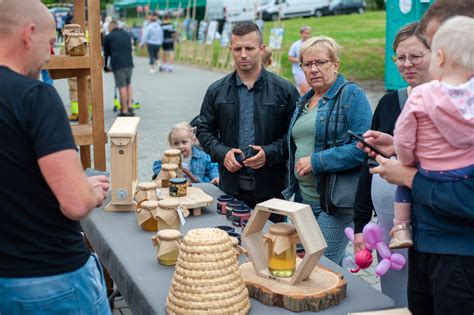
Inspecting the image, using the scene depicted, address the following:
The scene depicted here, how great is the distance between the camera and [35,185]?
2.03 meters

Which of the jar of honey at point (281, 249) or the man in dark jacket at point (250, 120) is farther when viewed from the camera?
the man in dark jacket at point (250, 120)

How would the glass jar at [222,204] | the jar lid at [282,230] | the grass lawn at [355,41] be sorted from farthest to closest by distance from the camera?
1. the grass lawn at [355,41]
2. the glass jar at [222,204]
3. the jar lid at [282,230]

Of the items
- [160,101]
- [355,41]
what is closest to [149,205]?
[160,101]

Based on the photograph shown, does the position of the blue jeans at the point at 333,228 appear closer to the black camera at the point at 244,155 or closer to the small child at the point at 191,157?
the black camera at the point at 244,155

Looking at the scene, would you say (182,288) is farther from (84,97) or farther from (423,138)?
(84,97)

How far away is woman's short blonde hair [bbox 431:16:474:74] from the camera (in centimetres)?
201

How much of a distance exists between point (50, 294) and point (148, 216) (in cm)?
122

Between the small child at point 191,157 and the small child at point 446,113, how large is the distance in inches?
106

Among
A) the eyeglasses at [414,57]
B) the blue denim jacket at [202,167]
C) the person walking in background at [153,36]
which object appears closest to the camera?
the eyeglasses at [414,57]

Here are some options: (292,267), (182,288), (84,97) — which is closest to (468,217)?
(292,267)

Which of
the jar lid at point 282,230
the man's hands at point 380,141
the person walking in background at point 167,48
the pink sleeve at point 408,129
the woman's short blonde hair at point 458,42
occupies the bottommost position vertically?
the person walking in background at point 167,48

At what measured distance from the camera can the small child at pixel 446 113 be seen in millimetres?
2023

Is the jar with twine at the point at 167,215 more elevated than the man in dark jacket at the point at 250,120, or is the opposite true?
the man in dark jacket at the point at 250,120

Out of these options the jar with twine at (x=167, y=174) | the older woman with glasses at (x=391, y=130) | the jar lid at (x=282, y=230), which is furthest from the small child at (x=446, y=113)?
the jar with twine at (x=167, y=174)
